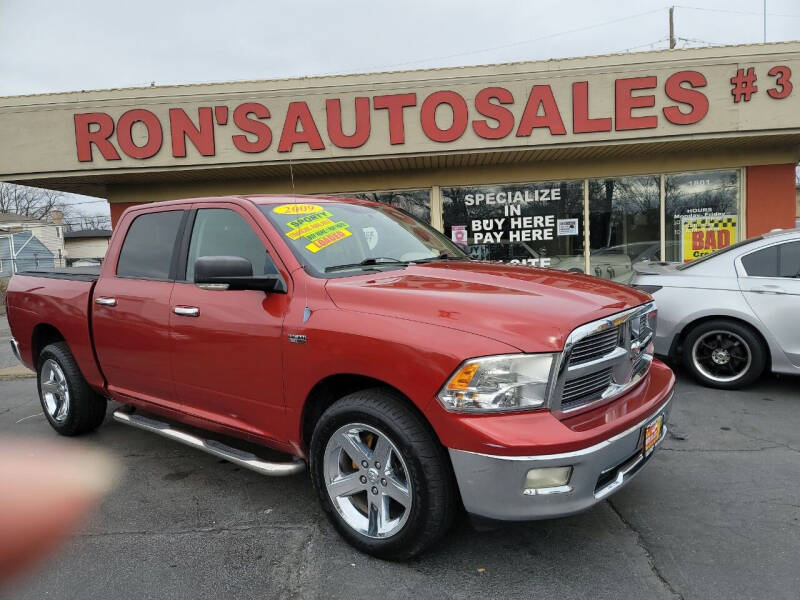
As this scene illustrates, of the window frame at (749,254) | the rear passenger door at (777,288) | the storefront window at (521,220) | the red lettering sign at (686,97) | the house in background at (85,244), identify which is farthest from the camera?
the house in background at (85,244)

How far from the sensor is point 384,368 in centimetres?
250

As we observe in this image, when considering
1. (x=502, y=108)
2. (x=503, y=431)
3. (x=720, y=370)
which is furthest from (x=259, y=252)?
(x=502, y=108)

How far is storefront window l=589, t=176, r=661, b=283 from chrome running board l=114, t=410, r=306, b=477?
30.2 ft

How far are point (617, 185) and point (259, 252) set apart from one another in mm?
9416

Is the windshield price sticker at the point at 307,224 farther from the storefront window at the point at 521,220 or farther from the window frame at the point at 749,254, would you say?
the storefront window at the point at 521,220

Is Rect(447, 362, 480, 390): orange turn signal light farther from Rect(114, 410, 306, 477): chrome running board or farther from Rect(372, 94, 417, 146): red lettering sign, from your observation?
Rect(372, 94, 417, 146): red lettering sign

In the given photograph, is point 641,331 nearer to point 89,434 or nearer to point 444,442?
point 444,442

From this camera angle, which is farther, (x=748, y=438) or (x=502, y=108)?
(x=502, y=108)

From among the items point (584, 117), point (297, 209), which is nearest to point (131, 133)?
point (584, 117)

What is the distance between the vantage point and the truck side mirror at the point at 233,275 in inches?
113

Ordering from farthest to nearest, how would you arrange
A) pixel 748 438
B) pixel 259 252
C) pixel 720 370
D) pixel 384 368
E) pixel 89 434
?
pixel 720 370
pixel 89 434
pixel 748 438
pixel 259 252
pixel 384 368

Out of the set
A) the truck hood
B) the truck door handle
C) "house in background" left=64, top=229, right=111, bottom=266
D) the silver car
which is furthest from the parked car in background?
"house in background" left=64, top=229, right=111, bottom=266

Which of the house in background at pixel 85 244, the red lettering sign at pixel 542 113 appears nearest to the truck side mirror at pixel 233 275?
the red lettering sign at pixel 542 113

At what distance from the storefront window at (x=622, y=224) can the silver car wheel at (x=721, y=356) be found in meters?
5.58
